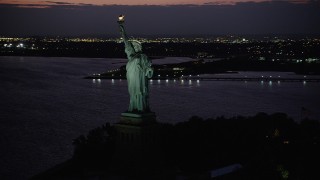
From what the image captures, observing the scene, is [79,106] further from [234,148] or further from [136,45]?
[136,45]

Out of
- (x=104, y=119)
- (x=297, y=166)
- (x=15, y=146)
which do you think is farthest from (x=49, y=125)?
(x=297, y=166)

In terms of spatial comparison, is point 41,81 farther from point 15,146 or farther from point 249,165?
point 249,165

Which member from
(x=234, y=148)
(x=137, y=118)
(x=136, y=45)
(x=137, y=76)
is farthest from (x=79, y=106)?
(x=137, y=118)

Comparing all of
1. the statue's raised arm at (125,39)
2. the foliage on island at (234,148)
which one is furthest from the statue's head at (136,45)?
the foliage on island at (234,148)

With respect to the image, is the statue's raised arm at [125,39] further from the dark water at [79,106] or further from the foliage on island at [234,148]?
the dark water at [79,106]

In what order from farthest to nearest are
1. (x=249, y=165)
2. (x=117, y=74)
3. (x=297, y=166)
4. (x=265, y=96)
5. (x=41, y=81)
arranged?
1. (x=117, y=74)
2. (x=41, y=81)
3. (x=265, y=96)
4. (x=297, y=166)
5. (x=249, y=165)

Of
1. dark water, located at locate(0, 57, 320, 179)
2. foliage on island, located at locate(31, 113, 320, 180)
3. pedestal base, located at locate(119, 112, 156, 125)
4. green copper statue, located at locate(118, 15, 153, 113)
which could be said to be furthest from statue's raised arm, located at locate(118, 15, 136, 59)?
dark water, located at locate(0, 57, 320, 179)
